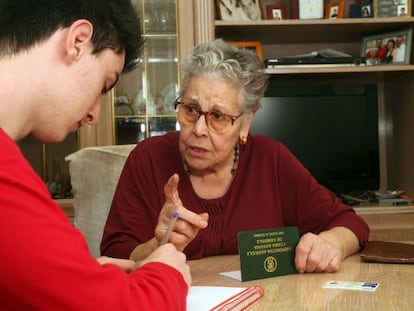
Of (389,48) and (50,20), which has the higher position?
(389,48)

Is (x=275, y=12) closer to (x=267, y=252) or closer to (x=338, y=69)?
(x=338, y=69)

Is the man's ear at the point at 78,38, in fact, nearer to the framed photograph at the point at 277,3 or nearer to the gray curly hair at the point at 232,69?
the gray curly hair at the point at 232,69

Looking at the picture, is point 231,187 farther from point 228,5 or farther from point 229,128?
point 228,5

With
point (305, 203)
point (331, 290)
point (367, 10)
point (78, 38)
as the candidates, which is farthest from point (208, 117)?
point (367, 10)

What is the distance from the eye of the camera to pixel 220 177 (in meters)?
1.81

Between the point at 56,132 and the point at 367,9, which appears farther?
the point at 367,9

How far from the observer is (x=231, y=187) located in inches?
70.1

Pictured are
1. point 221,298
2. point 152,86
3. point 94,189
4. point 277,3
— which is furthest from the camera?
point 277,3

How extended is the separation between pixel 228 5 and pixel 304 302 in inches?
93.9

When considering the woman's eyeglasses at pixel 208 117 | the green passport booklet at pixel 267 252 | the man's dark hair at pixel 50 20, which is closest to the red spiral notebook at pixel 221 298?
the green passport booklet at pixel 267 252

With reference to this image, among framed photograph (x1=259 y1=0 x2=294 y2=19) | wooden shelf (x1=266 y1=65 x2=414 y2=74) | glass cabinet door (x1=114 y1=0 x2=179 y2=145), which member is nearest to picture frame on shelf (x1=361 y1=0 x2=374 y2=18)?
wooden shelf (x1=266 y1=65 x2=414 y2=74)

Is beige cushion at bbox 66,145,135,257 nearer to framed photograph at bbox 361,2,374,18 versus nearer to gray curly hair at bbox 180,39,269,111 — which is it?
gray curly hair at bbox 180,39,269,111

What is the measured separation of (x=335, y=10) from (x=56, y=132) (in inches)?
102

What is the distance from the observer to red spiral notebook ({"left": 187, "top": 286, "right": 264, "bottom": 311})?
99 centimetres
